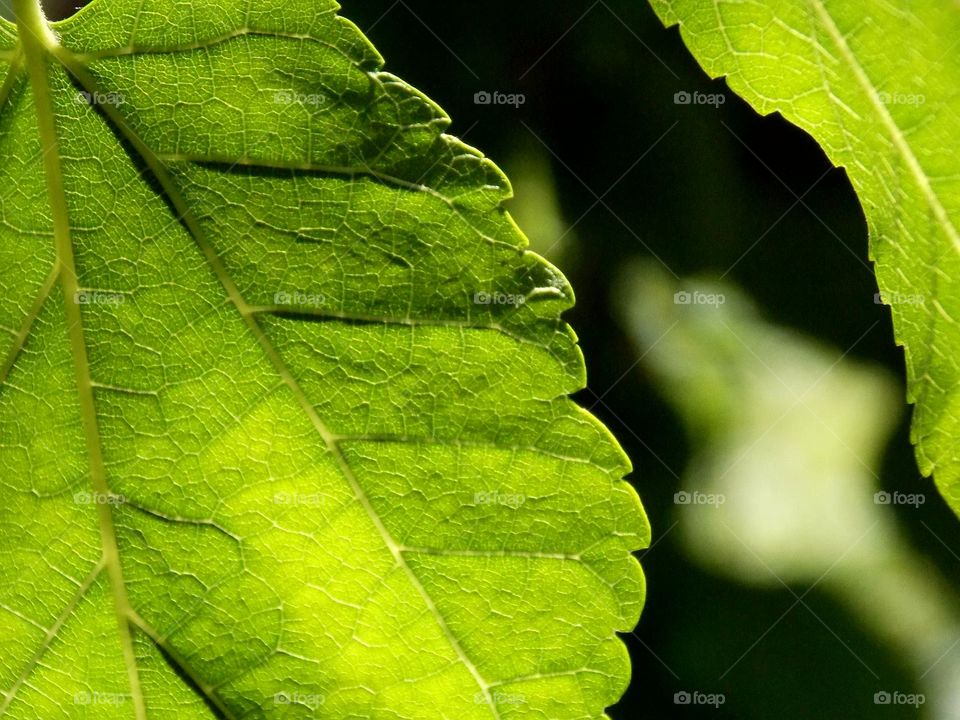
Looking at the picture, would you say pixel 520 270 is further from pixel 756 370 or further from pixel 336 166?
pixel 756 370

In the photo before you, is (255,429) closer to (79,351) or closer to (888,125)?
(79,351)

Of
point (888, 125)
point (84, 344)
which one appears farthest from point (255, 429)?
point (888, 125)

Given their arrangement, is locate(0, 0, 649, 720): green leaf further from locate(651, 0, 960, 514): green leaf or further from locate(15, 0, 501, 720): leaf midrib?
locate(651, 0, 960, 514): green leaf

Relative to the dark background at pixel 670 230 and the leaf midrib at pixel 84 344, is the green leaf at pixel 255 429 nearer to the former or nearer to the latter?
the leaf midrib at pixel 84 344

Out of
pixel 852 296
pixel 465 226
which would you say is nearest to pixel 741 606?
pixel 852 296

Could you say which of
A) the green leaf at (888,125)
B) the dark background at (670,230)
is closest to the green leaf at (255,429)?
the green leaf at (888,125)

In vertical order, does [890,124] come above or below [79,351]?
above
